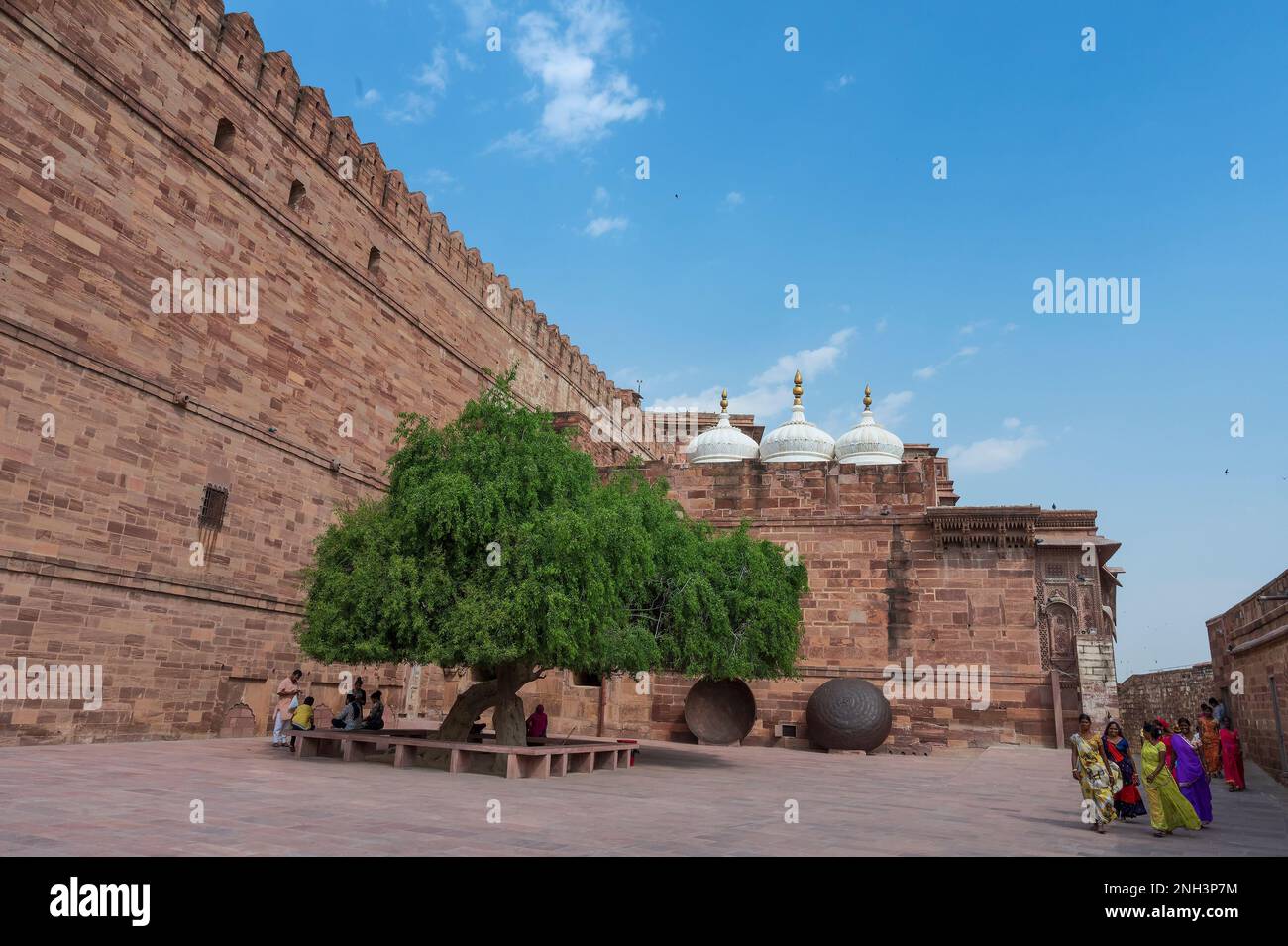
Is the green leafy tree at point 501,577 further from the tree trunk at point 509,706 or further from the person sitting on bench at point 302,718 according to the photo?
the person sitting on bench at point 302,718

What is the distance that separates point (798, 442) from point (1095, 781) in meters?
25.7

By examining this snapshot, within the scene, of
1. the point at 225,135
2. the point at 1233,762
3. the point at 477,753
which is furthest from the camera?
the point at 225,135

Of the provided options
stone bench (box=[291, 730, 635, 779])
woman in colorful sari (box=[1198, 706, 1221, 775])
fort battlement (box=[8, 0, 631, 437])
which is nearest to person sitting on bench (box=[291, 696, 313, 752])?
stone bench (box=[291, 730, 635, 779])

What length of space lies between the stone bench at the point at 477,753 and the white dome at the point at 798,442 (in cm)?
2150

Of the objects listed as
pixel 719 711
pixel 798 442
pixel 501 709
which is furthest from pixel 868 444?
pixel 501 709

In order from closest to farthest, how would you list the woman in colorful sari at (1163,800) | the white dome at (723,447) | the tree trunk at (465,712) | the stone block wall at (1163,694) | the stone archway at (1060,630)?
1. the woman in colorful sari at (1163,800)
2. the tree trunk at (465,712)
3. the stone block wall at (1163,694)
4. the stone archway at (1060,630)
5. the white dome at (723,447)

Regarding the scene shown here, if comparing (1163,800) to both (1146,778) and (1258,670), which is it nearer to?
(1146,778)

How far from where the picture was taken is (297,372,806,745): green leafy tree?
33.4 ft

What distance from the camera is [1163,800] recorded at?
7473 mm

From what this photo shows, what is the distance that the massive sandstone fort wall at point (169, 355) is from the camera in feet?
38.3

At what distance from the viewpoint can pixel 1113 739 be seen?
8.36m

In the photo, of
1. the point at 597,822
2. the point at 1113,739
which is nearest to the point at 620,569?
the point at 597,822

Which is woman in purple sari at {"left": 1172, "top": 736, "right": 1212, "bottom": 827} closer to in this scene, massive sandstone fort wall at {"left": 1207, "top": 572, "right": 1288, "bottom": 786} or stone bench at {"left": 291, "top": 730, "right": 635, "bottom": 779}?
massive sandstone fort wall at {"left": 1207, "top": 572, "right": 1288, "bottom": 786}

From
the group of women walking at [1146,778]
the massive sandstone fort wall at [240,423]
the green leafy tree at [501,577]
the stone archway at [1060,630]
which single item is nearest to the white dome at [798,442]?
the stone archway at [1060,630]
